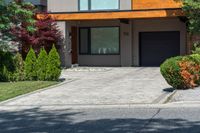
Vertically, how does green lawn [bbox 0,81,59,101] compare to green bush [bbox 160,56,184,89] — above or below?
below

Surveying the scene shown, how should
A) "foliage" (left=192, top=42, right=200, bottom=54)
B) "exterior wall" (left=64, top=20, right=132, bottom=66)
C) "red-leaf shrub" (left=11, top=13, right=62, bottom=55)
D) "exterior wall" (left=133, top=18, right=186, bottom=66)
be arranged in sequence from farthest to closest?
"exterior wall" (left=64, top=20, right=132, bottom=66) → "exterior wall" (left=133, top=18, right=186, bottom=66) → "red-leaf shrub" (left=11, top=13, right=62, bottom=55) → "foliage" (left=192, top=42, right=200, bottom=54)

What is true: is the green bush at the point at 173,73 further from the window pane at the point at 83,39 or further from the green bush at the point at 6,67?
the window pane at the point at 83,39

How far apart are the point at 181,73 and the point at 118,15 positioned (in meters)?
13.3

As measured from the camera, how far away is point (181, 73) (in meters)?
16.2

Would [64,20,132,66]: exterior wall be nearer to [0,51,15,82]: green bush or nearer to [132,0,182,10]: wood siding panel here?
[132,0,182,10]: wood siding panel

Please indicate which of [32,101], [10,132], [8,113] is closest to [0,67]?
[32,101]

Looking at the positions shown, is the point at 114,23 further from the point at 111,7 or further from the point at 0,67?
the point at 0,67

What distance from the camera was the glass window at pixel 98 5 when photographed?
30328 mm

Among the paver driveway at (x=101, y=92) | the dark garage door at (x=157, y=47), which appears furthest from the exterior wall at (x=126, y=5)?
the paver driveway at (x=101, y=92)

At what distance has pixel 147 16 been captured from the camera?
28.5 m

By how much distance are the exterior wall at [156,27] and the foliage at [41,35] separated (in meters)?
4.86

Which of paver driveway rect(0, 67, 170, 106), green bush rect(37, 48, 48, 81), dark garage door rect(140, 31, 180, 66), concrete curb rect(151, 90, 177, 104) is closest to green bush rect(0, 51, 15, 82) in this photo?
green bush rect(37, 48, 48, 81)

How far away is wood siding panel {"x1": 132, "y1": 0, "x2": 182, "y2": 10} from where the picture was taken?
95.4ft

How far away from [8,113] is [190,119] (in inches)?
193
